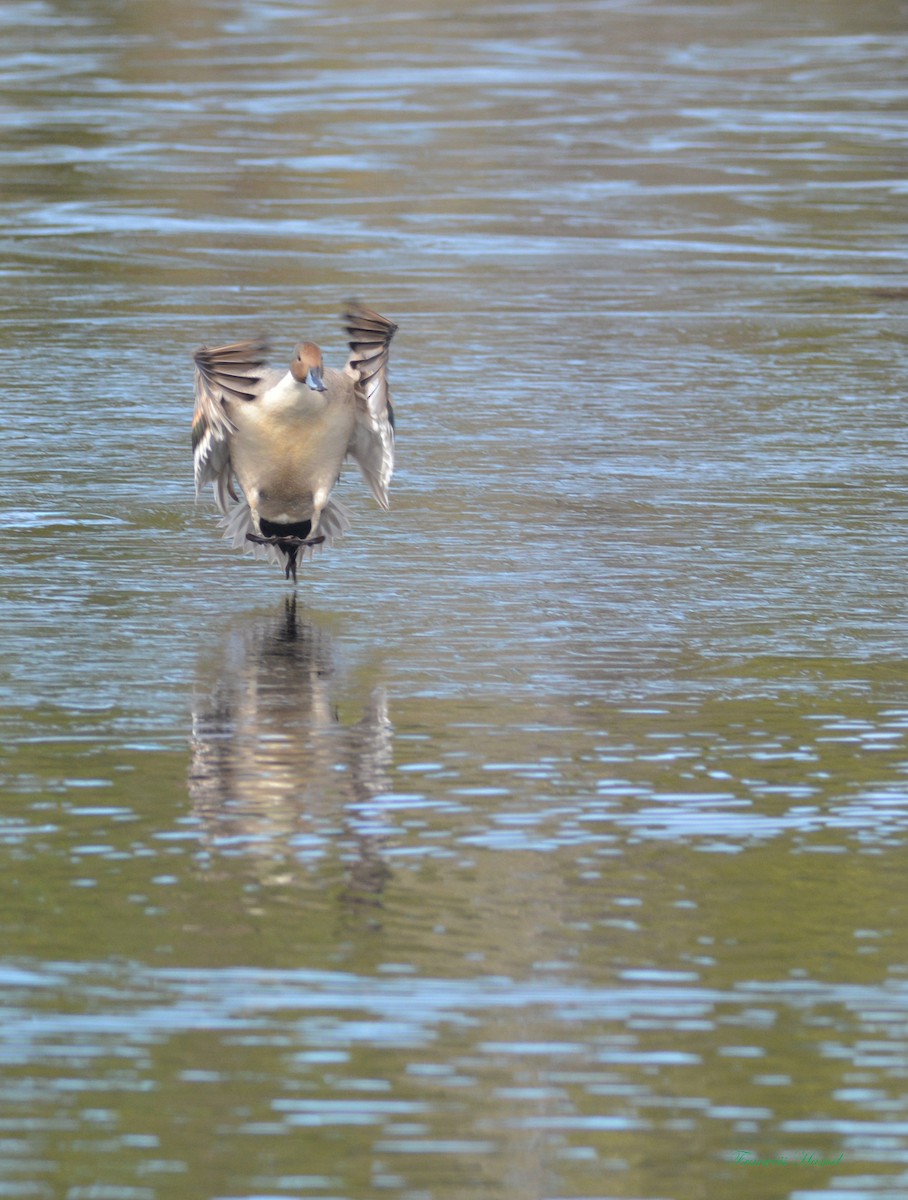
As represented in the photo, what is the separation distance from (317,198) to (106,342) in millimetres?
5043

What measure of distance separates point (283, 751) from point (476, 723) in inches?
24.1

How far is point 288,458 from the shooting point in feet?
29.0

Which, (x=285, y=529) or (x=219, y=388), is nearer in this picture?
(x=219, y=388)

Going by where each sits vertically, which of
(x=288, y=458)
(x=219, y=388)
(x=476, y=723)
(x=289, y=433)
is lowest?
(x=476, y=723)

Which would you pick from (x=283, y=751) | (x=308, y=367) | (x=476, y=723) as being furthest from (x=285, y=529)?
(x=283, y=751)

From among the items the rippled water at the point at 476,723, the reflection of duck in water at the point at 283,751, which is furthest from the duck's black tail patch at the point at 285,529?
the reflection of duck in water at the point at 283,751

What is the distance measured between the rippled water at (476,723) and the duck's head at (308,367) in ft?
2.61

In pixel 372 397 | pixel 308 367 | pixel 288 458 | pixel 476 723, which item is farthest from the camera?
pixel 372 397

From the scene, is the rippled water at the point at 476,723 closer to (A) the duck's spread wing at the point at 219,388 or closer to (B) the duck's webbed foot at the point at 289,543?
(B) the duck's webbed foot at the point at 289,543

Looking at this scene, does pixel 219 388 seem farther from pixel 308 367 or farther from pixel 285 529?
pixel 285 529

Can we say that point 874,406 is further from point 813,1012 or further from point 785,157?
point 785,157

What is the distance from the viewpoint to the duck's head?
8.47m

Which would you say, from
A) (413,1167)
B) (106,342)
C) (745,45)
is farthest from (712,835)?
(745,45)

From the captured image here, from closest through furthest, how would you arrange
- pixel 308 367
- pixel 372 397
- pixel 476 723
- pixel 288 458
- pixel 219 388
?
pixel 476 723
pixel 308 367
pixel 219 388
pixel 288 458
pixel 372 397
